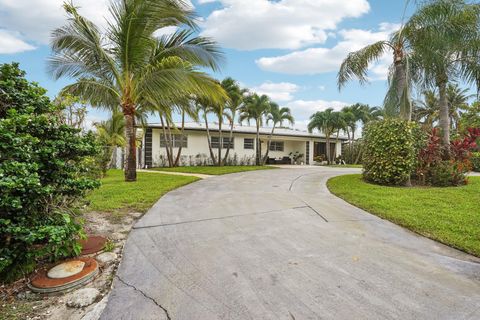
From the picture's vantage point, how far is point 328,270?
2.69 meters

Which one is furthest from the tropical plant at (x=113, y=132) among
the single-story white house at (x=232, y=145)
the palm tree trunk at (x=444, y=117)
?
the palm tree trunk at (x=444, y=117)

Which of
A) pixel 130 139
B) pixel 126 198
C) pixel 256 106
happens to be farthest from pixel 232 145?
pixel 126 198

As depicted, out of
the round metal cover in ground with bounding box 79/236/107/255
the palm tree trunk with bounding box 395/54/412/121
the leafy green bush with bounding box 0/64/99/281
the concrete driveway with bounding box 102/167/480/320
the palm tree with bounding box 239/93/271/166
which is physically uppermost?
the palm tree with bounding box 239/93/271/166

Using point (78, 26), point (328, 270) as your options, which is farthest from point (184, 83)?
point (328, 270)

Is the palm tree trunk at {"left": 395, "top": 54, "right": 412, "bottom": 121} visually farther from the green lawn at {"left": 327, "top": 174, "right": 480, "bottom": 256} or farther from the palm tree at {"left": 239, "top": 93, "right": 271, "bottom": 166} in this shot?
the palm tree at {"left": 239, "top": 93, "right": 271, "bottom": 166}

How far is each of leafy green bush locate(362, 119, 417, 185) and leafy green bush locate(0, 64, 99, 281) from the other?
28.9 feet

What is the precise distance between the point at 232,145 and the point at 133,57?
521 inches

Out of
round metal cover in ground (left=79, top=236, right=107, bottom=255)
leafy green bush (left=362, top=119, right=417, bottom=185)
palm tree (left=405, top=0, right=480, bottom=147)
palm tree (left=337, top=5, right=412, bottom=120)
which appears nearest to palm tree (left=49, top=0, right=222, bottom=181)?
round metal cover in ground (left=79, top=236, right=107, bottom=255)

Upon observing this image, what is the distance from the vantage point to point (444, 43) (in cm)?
778

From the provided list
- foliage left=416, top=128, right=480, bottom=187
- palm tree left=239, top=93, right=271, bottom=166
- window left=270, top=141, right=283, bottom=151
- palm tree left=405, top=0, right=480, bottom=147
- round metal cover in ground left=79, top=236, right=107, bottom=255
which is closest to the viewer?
round metal cover in ground left=79, top=236, right=107, bottom=255

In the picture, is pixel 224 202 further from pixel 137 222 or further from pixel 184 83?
pixel 184 83

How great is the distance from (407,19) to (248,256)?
984 cm

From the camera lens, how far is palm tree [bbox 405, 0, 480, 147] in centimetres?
777

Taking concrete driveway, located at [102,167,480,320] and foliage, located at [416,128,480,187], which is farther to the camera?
foliage, located at [416,128,480,187]
